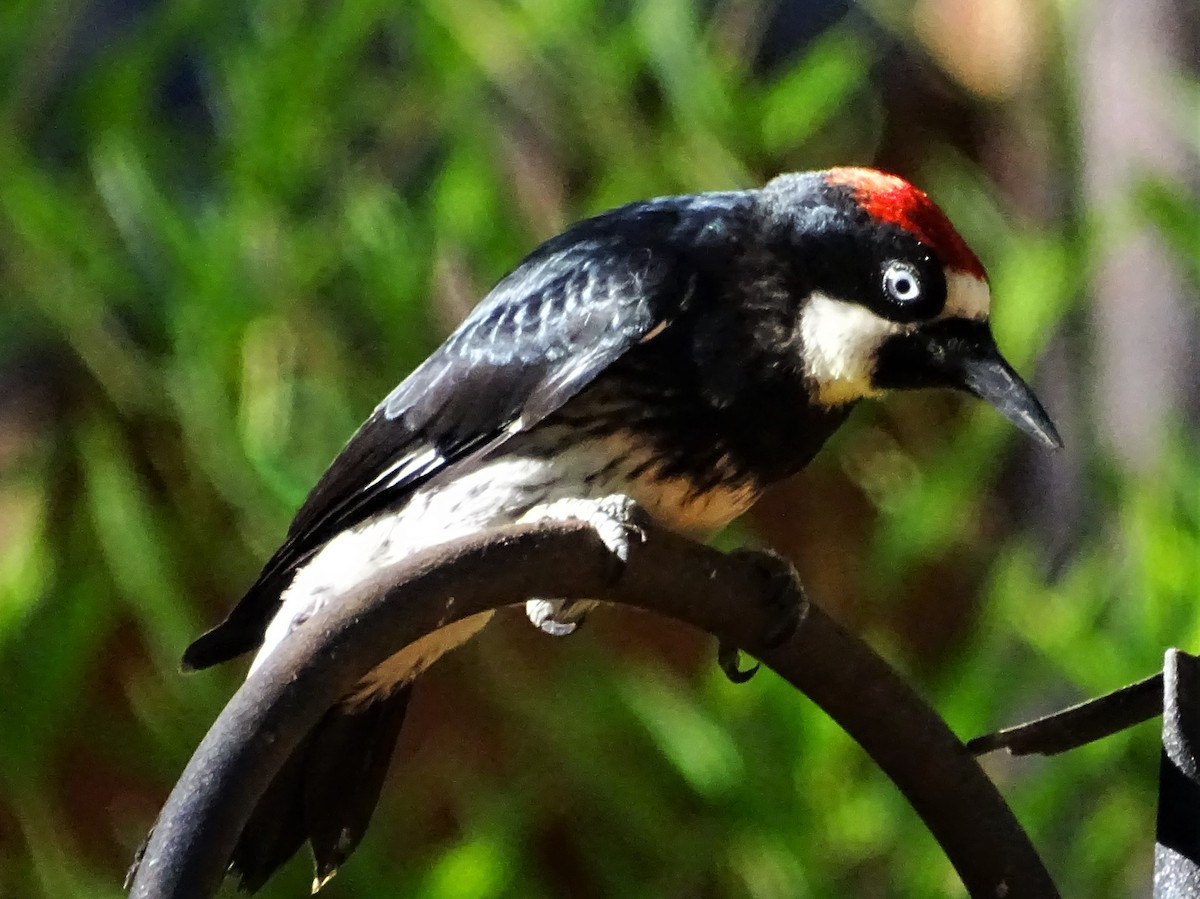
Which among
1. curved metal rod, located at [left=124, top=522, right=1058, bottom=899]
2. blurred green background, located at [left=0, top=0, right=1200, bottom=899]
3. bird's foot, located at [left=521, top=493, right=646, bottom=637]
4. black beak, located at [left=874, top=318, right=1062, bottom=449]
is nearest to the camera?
curved metal rod, located at [left=124, top=522, right=1058, bottom=899]

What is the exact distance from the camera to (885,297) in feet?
3.26

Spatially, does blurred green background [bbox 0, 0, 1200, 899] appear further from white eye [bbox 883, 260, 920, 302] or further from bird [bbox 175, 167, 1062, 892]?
white eye [bbox 883, 260, 920, 302]

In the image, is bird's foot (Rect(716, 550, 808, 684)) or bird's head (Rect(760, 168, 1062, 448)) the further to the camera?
bird's head (Rect(760, 168, 1062, 448))

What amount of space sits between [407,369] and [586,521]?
792mm

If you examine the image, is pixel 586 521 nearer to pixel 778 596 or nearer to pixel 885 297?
pixel 778 596

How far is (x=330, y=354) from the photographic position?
5.09 ft

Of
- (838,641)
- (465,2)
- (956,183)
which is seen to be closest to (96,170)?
(465,2)

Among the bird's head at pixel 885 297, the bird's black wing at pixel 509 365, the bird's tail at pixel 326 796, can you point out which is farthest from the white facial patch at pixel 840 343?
the bird's tail at pixel 326 796

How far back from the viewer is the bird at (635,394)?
0.98 meters

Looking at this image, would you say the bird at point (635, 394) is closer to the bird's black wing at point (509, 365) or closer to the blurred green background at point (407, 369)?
the bird's black wing at point (509, 365)

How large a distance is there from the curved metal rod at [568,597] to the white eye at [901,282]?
0.24 meters

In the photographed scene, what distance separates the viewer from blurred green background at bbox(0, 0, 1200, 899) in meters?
1.39

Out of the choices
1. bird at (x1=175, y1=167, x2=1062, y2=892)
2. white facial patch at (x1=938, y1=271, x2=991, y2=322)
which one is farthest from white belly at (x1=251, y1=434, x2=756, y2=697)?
white facial patch at (x1=938, y1=271, x2=991, y2=322)

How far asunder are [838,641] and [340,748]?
19.3 inches
